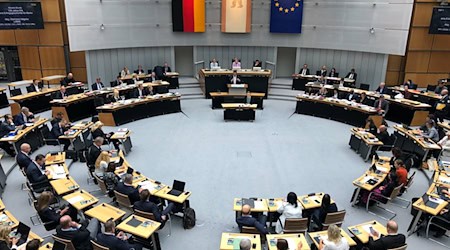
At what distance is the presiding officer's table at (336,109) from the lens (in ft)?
47.0

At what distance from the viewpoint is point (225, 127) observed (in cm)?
1454

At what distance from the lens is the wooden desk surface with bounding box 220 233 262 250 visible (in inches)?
238

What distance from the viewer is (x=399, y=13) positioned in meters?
Result: 17.5

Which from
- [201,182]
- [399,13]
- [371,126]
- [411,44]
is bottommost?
[201,182]

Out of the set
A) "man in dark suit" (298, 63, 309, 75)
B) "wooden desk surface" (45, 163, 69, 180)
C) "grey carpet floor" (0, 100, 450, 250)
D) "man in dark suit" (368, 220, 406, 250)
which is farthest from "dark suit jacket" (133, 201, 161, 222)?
"man in dark suit" (298, 63, 309, 75)

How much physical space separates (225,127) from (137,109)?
4016 millimetres

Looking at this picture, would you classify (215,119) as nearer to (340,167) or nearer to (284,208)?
(340,167)

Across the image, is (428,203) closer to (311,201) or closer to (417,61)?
(311,201)

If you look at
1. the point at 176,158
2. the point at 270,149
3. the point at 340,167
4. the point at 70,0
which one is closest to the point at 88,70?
the point at 70,0

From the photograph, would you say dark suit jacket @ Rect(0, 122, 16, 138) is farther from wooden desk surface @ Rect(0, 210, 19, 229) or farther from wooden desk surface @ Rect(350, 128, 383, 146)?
wooden desk surface @ Rect(350, 128, 383, 146)

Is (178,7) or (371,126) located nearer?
(371,126)

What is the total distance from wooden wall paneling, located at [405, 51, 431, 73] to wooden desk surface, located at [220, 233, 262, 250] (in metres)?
17.1

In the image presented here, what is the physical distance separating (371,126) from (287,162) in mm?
3364

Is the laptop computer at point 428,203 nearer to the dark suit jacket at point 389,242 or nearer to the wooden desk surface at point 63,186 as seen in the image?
the dark suit jacket at point 389,242
